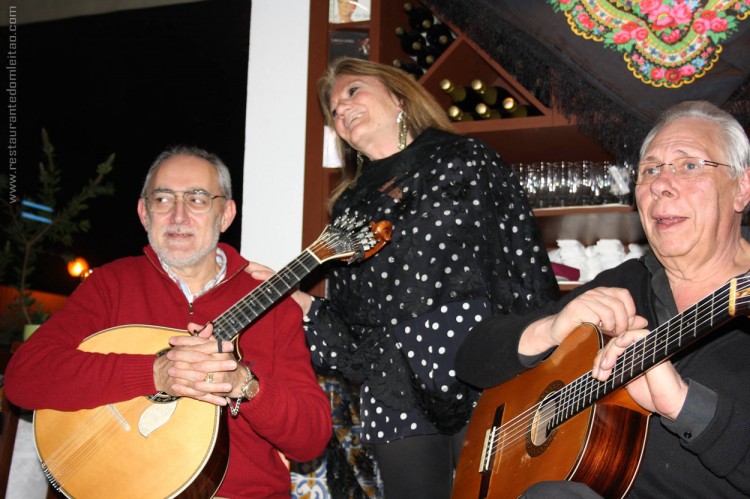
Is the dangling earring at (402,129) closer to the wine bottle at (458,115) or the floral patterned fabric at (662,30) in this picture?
the wine bottle at (458,115)

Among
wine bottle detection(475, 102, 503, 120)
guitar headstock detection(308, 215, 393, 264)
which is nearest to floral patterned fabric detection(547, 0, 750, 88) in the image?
wine bottle detection(475, 102, 503, 120)

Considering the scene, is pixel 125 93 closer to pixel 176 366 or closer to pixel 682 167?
pixel 176 366

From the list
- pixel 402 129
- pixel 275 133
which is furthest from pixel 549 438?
pixel 275 133

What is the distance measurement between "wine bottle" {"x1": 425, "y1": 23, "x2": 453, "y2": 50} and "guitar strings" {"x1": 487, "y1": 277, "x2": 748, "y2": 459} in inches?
76.2

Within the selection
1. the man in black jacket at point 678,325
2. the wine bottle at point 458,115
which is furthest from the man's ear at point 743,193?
the wine bottle at point 458,115

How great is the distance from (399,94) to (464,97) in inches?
29.6

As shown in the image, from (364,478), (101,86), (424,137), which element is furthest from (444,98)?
(101,86)

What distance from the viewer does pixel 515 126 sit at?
111 inches

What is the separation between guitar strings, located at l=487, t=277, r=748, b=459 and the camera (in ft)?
4.02

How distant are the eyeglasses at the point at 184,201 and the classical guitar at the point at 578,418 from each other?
0.99 metres

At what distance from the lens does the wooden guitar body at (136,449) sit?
5.82 feet

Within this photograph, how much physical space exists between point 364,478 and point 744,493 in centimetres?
135

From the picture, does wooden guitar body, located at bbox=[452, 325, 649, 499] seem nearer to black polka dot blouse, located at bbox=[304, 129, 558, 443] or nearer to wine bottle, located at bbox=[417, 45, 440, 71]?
black polka dot blouse, located at bbox=[304, 129, 558, 443]

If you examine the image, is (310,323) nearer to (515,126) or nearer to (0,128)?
(515,126)
